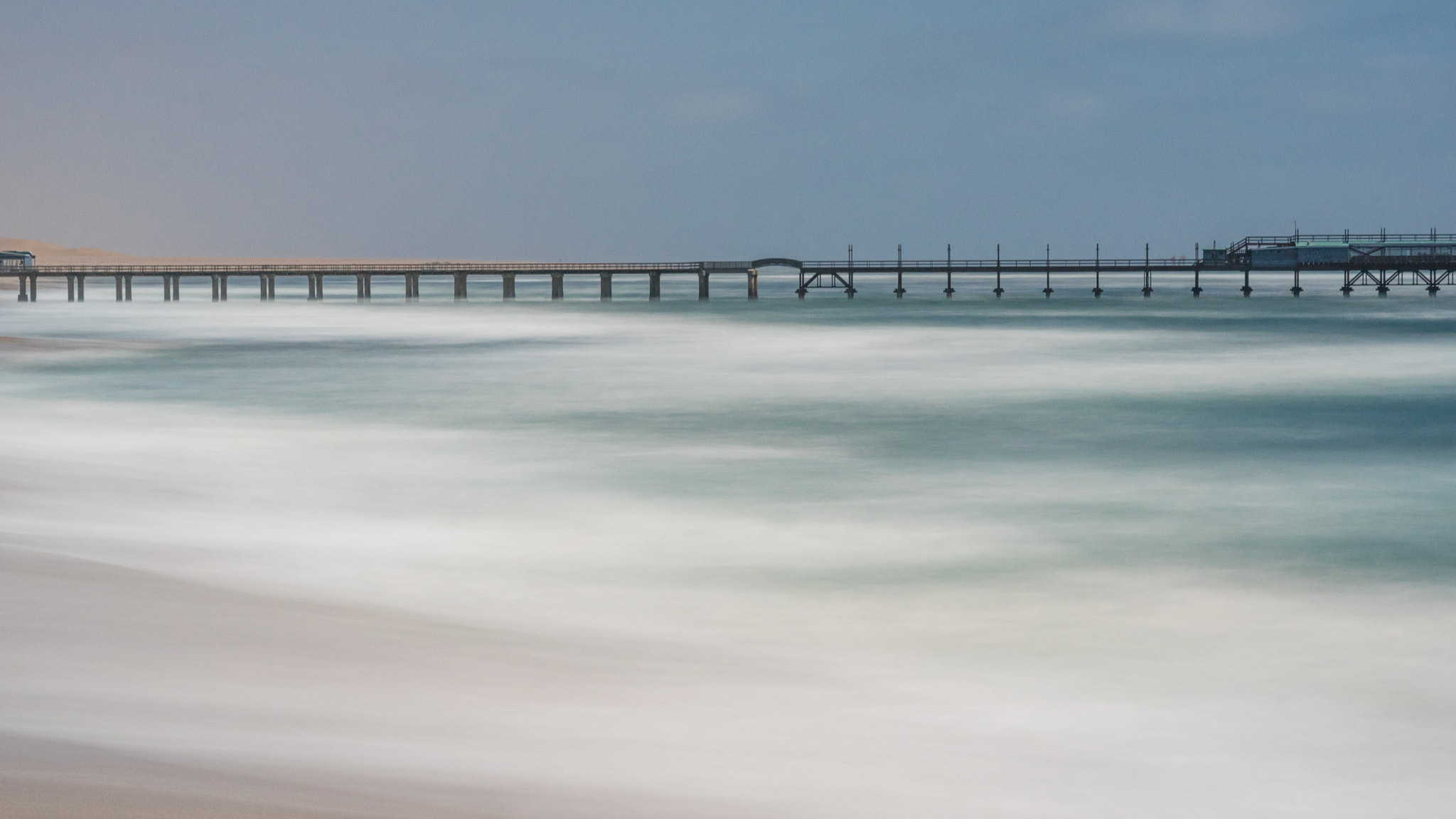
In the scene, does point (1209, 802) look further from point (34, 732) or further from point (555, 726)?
point (34, 732)

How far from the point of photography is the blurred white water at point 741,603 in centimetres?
764

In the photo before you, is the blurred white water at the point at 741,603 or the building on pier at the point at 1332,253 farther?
the building on pier at the point at 1332,253

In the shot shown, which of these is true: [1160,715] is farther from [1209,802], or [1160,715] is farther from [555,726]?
[555,726]

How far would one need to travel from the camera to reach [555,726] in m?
8.20

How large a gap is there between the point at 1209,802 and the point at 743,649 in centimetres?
389

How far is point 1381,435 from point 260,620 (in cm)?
2164

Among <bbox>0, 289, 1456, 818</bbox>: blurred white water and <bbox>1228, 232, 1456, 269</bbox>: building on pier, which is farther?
<bbox>1228, 232, 1456, 269</bbox>: building on pier

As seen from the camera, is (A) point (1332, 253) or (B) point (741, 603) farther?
(A) point (1332, 253)

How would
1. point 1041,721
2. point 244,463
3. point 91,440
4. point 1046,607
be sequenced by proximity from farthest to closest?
point 91,440, point 244,463, point 1046,607, point 1041,721

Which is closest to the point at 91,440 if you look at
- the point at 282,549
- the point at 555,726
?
the point at 282,549

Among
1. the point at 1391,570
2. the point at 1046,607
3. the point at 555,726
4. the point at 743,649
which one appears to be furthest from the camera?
the point at 1391,570

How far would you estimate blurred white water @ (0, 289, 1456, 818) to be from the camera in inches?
301

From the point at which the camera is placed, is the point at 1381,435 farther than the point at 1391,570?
Yes

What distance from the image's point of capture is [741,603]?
40.0 ft
